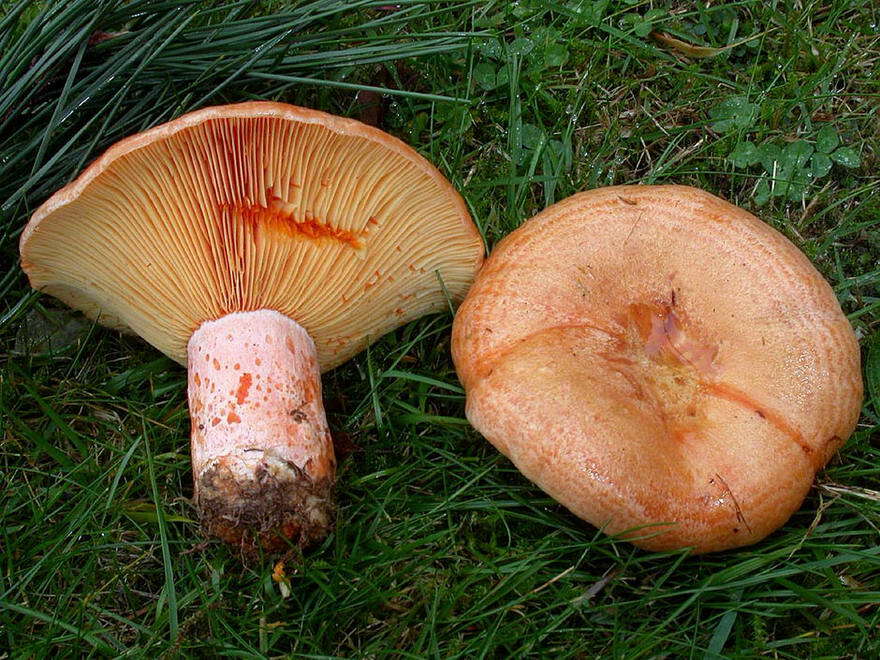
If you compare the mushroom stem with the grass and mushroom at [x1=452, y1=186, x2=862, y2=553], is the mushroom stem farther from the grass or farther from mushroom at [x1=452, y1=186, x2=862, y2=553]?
mushroom at [x1=452, y1=186, x2=862, y2=553]

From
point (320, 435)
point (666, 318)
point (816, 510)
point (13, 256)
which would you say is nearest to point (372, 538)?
point (320, 435)

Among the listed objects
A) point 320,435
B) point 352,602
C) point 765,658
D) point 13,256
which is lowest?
point 765,658

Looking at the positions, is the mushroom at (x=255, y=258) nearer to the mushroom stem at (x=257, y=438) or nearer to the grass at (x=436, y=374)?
the mushroom stem at (x=257, y=438)

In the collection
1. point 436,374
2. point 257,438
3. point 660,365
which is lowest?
point 436,374

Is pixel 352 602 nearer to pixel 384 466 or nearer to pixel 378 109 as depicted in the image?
pixel 384 466

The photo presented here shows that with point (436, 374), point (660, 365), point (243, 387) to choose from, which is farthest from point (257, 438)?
point (660, 365)

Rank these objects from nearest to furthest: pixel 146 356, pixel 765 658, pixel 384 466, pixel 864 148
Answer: pixel 765 658 < pixel 384 466 < pixel 146 356 < pixel 864 148

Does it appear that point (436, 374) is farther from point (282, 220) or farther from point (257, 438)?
point (282, 220)
